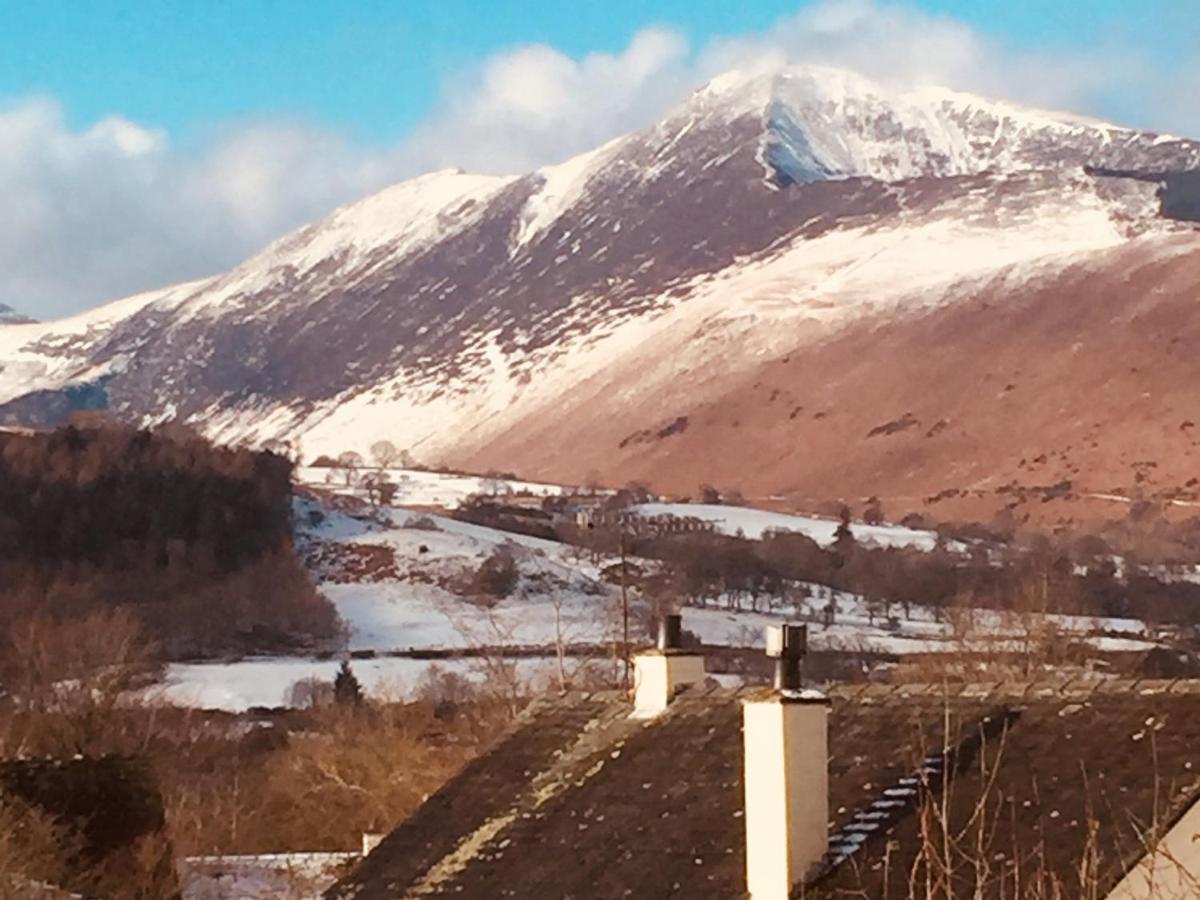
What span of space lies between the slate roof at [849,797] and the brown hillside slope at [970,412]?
384ft

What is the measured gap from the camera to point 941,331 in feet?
512

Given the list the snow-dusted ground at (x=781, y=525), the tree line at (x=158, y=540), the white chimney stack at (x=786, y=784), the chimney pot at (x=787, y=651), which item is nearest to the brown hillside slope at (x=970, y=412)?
the snow-dusted ground at (x=781, y=525)

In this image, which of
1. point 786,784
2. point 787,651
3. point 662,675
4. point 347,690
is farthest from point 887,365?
point 786,784

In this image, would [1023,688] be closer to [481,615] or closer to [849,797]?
[849,797]

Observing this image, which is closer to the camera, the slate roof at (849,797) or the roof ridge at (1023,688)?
the slate roof at (849,797)

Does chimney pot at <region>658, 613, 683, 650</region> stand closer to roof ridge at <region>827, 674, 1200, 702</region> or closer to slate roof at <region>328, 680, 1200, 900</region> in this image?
slate roof at <region>328, 680, 1200, 900</region>

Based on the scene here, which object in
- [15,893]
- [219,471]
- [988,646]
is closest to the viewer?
[15,893]

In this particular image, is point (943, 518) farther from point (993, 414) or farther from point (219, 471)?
point (219, 471)

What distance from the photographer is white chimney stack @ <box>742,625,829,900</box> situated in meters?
10.7

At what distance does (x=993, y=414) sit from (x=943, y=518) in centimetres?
1289

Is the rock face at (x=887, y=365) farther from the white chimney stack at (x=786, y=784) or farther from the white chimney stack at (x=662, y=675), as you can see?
the white chimney stack at (x=786, y=784)

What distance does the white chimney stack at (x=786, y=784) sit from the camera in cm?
1066

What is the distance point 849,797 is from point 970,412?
444 feet

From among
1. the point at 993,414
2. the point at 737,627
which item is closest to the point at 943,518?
the point at 993,414
